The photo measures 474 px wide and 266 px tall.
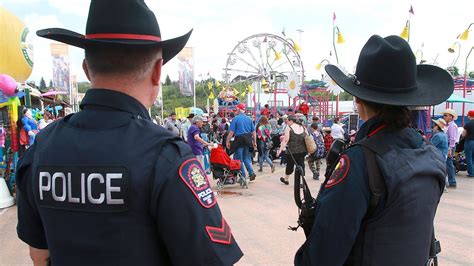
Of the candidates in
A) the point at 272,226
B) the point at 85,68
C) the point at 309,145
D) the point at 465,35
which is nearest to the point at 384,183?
the point at 85,68

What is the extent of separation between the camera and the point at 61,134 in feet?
3.82

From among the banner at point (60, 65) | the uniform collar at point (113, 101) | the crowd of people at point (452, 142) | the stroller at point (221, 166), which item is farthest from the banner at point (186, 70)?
the uniform collar at point (113, 101)

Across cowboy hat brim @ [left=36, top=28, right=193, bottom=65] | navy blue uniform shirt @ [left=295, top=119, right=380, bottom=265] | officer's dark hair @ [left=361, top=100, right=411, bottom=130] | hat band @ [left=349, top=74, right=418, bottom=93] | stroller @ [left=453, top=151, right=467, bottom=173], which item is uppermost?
cowboy hat brim @ [left=36, top=28, right=193, bottom=65]

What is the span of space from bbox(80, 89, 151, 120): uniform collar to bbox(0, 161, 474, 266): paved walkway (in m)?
3.00

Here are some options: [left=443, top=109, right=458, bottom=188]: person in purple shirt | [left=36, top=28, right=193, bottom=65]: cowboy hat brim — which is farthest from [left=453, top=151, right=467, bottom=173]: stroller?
[left=36, top=28, right=193, bottom=65]: cowboy hat brim

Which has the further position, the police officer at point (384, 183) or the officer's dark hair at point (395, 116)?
the officer's dark hair at point (395, 116)

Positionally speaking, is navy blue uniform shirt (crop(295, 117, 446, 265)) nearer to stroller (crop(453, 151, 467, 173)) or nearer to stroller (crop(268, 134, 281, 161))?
stroller (crop(453, 151, 467, 173))

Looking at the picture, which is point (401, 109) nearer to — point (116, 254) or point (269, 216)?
point (116, 254)

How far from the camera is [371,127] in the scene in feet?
4.99

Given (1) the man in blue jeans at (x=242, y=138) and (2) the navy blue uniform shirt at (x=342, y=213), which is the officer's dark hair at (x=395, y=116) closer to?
(2) the navy blue uniform shirt at (x=342, y=213)

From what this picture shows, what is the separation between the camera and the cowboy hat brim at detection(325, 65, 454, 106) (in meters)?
1.46

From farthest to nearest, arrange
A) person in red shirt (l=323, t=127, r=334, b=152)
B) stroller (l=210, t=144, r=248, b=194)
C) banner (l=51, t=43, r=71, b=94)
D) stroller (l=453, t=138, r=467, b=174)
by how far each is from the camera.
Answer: banner (l=51, t=43, r=71, b=94)
person in red shirt (l=323, t=127, r=334, b=152)
stroller (l=453, t=138, r=467, b=174)
stroller (l=210, t=144, r=248, b=194)

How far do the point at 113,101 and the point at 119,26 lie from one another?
25cm

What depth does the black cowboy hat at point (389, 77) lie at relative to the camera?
1471mm
